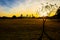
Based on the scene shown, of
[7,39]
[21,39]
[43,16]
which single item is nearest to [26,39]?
[21,39]

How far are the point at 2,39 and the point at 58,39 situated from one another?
710 centimetres

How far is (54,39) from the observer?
28906mm

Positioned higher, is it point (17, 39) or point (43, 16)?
point (43, 16)

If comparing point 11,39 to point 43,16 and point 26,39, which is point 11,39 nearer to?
point 26,39

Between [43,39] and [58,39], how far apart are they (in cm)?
216

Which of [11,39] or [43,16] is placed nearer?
[43,16]

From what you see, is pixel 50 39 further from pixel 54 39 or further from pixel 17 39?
pixel 17 39

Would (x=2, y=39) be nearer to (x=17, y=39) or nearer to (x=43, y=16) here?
(x=17, y=39)

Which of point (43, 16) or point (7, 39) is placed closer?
point (43, 16)

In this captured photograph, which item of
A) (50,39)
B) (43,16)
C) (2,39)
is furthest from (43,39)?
(2,39)

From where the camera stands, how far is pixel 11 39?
2880 centimetres

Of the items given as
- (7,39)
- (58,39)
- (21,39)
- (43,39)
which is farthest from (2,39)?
(58,39)

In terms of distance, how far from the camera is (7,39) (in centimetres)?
2884

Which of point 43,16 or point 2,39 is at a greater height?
point 43,16
